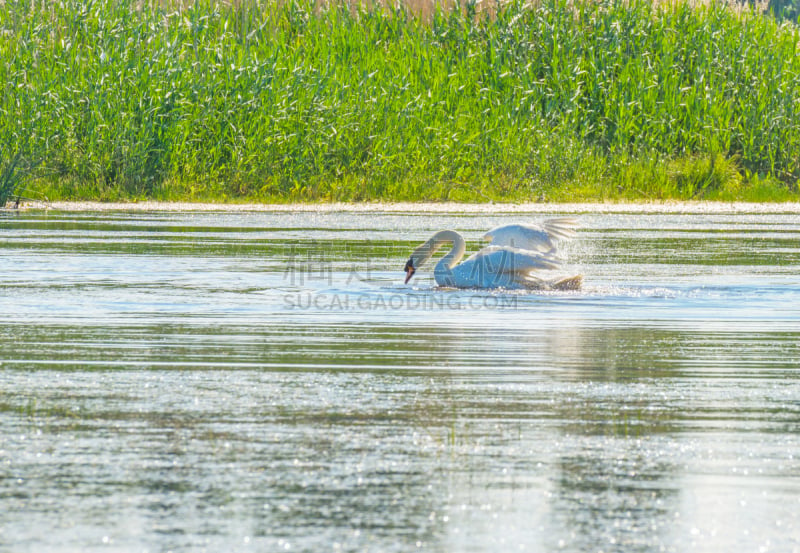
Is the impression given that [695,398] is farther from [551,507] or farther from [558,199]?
[558,199]

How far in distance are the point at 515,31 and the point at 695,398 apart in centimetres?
2113

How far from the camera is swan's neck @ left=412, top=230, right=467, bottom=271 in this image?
13.7 metres

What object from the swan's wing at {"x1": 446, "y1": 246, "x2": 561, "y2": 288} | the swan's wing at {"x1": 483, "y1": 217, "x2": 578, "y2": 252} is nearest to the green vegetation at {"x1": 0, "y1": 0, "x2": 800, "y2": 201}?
the swan's wing at {"x1": 483, "y1": 217, "x2": 578, "y2": 252}

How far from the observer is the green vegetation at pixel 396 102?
24.2 metres

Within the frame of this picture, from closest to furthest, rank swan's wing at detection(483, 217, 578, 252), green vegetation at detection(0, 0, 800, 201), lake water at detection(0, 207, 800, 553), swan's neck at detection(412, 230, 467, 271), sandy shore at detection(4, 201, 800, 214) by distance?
lake water at detection(0, 207, 800, 553) < swan's neck at detection(412, 230, 467, 271) < swan's wing at detection(483, 217, 578, 252) < sandy shore at detection(4, 201, 800, 214) < green vegetation at detection(0, 0, 800, 201)

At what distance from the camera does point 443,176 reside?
25.4m

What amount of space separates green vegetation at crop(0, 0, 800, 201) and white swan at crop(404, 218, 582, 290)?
10885 mm

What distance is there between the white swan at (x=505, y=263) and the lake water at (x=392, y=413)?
27cm

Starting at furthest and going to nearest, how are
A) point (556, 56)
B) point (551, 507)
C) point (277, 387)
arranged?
point (556, 56), point (277, 387), point (551, 507)

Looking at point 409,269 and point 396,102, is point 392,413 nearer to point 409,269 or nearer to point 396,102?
point 409,269

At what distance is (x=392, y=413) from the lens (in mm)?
6863

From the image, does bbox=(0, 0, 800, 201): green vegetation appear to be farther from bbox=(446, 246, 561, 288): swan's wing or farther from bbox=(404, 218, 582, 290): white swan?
bbox=(446, 246, 561, 288): swan's wing

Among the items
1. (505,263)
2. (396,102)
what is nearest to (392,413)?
(505,263)

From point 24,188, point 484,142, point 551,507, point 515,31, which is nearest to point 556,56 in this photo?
point 515,31
